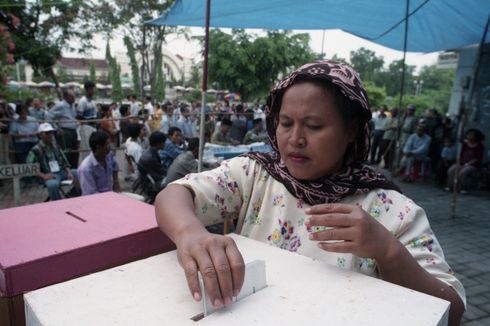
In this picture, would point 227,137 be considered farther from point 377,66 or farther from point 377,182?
point 377,66

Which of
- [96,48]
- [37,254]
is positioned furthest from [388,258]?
[96,48]

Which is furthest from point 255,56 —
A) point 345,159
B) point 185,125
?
point 345,159

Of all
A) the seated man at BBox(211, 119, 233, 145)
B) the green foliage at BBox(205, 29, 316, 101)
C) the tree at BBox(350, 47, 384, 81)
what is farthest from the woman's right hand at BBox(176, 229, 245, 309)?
the tree at BBox(350, 47, 384, 81)

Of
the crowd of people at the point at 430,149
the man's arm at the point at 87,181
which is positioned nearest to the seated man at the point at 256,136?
the crowd of people at the point at 430,149

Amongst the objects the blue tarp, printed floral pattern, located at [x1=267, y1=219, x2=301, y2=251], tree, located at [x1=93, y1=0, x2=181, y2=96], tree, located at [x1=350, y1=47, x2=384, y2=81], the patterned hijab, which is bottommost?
printed floral pattern, located at [x1=267, y1=219, x2=301, y2=251]

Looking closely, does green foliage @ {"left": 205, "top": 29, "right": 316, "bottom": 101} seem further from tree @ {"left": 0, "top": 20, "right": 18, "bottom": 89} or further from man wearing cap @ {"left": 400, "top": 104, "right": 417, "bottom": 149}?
tree @ {"left": 0, "top": 20, "right": 18, "bottom": 89}

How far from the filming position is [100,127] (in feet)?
25.4

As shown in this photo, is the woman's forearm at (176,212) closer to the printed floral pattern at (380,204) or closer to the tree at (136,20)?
the printed floral pattern at (380,204)

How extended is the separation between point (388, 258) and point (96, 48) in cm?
1323

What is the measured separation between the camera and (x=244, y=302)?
0.72m

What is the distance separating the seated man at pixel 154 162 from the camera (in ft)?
16.9

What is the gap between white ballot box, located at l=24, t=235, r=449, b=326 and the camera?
2.15 ft

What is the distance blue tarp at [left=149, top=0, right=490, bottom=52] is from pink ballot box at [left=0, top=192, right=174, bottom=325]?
11.2 ft

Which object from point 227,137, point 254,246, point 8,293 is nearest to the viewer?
point 8,293
